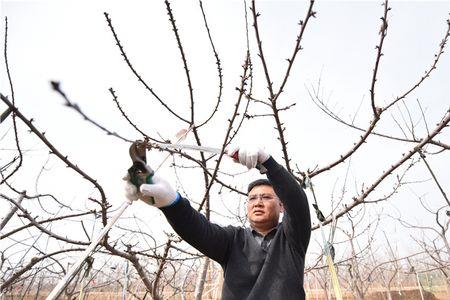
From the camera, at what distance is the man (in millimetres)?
1619

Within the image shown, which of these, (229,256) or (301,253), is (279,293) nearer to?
(301,253)

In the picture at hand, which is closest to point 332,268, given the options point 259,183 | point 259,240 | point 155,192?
point 155,192

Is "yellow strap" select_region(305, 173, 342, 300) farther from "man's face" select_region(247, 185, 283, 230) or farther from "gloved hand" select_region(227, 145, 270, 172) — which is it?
"man's face" select_region(247, 185, 283, 230)

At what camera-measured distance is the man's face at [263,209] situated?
1974 millimetres

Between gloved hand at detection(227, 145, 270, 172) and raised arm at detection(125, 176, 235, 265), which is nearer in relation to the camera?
raised arm at detection(125, 176, 235, 265)

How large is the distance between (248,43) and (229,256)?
4.00 ft

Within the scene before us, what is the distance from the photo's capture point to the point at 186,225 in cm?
170

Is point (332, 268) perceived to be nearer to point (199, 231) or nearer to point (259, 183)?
point (199, 231)

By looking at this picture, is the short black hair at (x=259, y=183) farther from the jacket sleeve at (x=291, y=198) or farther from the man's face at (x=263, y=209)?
the jacket sleeve at (x=291, y=198)

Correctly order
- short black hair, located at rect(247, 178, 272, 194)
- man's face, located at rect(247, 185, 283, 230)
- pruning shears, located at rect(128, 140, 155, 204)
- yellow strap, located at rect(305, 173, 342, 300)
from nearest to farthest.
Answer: yellow strap, located at rect(305, 173, 342, 300) < pruning shears, located at rect(128, 140, 155, 204) < man's face, located at rect(247, 185, 283, 230) < short black hair, located at rect(247, 178, 272, 194)

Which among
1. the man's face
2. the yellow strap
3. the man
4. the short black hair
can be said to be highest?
the short black hair

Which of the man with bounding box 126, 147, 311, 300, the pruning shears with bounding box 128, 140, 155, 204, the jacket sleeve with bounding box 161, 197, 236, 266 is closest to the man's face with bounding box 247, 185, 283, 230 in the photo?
the man with bounding box 126, 147, 311, 300

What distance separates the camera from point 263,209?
6.52 ft

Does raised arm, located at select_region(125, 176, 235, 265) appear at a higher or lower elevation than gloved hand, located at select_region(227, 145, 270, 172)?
lower
